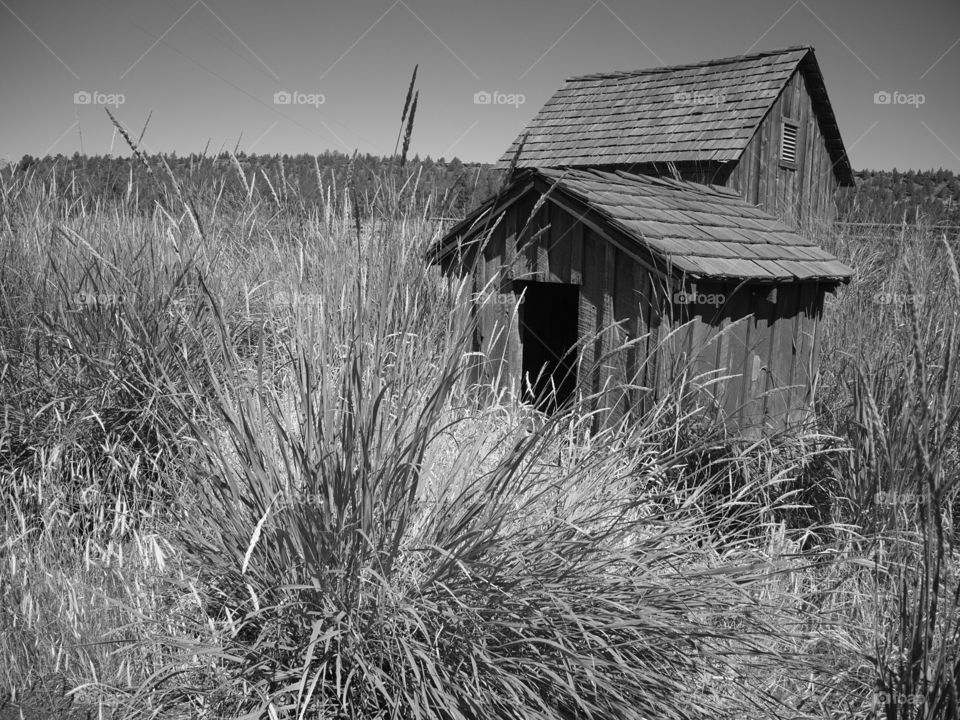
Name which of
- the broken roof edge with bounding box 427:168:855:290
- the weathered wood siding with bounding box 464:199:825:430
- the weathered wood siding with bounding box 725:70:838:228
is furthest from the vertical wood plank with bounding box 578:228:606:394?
the weathered wood siding with bounding box 725:70:838:228

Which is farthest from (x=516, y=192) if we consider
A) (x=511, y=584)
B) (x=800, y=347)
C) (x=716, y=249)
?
(x=511, y=584)

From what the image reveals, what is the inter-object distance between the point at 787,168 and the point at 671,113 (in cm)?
260

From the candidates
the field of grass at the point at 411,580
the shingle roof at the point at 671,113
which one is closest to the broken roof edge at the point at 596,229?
the field of grass at the point at 411,580

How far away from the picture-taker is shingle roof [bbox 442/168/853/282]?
514 centimetres

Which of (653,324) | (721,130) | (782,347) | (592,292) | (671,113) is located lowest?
(782,347)

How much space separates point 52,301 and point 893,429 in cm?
490

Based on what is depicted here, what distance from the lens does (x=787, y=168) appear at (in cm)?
1549

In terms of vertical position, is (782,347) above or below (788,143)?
below

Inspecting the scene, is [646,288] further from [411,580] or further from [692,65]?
[692,65]

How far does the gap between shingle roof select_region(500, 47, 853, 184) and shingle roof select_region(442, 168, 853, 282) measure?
6.43 meters

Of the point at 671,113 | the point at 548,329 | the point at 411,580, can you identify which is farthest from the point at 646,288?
the point at 671,113

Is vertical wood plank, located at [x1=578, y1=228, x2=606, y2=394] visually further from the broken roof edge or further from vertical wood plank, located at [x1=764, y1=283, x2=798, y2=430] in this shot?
vertical wood plank, located at [x1=764, y1=283, x2=798, y2=430]

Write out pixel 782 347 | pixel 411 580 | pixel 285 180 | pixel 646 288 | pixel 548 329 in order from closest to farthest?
pixel 411 580, pixel 285 180, pixel 646 288, pixel 782 347, pixel 548 329

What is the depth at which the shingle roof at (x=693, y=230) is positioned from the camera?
5.14m
